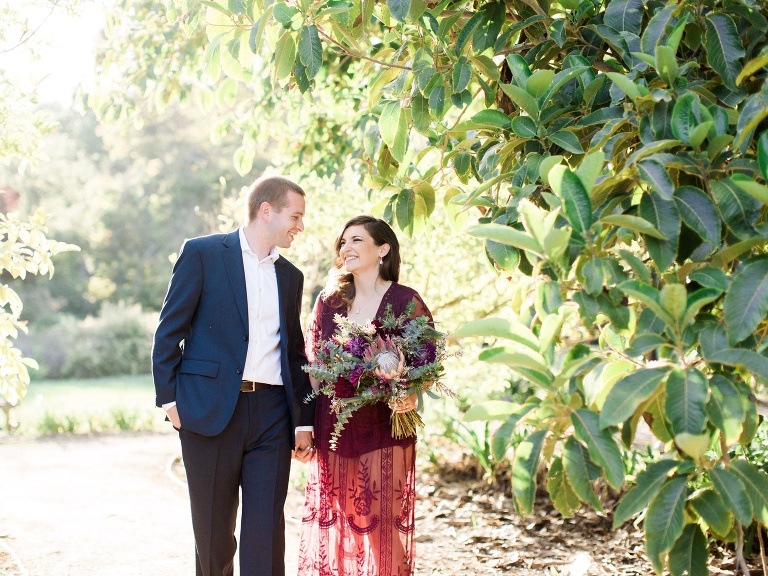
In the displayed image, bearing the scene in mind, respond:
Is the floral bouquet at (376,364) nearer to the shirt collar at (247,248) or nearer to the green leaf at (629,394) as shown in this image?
the shirt collar at (247,248)

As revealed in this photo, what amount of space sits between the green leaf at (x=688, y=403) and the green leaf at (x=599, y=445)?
0.14m

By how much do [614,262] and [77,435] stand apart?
859 centimetres

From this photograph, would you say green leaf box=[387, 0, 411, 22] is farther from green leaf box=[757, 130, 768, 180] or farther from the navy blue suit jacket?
the navy blue suit jacket

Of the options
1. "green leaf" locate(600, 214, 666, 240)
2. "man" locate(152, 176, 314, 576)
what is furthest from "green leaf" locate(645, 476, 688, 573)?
"man" locate(152, 176, 314, 576)

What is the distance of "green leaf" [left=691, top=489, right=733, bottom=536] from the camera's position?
190 cm

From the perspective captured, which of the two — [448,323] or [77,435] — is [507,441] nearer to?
[448,323]

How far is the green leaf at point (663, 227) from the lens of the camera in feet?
6.49

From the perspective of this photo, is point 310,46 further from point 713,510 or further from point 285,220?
point 713,510

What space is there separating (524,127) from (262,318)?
1.55m

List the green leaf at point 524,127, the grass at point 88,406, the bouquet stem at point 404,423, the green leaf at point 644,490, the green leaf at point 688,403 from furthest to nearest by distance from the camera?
the grass at point 88,406, the bouquet stem at point 404,423, the green leaf at point 524,127, the green leaf at point 644,490, the green leaf at point 688,403

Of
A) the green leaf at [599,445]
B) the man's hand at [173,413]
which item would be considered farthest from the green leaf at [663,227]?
the man's hand at [173,413]

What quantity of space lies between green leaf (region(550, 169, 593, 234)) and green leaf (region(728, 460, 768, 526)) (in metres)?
0.67

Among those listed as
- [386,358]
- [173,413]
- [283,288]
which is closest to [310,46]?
[283,288]

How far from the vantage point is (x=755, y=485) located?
6.07ft
